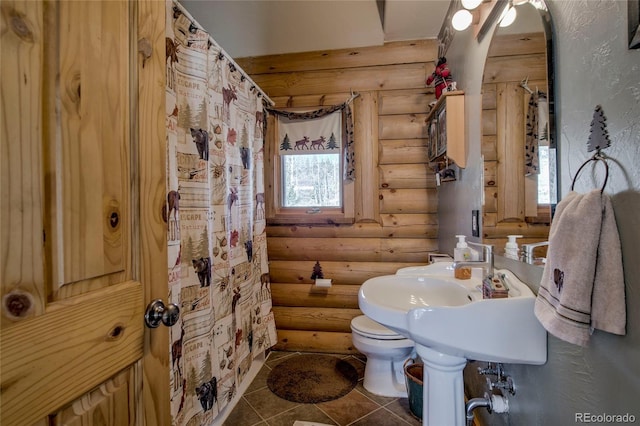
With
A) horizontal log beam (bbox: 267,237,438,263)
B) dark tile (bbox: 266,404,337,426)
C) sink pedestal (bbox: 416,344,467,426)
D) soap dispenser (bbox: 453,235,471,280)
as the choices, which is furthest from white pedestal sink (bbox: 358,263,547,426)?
horizontal log beam (bbox: 267,237,438,263)

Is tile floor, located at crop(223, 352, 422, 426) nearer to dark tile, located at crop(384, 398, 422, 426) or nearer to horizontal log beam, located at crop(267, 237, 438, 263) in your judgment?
dark tile, located at crop(384, 398, 422, 426)

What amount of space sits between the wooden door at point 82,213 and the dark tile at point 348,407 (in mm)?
1290

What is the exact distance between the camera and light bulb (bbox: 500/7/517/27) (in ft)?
3.90

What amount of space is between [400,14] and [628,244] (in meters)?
2.15

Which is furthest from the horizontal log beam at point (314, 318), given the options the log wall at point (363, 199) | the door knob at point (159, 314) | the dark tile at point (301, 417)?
the door knob at point (159, 314)

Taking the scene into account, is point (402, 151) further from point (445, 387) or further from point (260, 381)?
point (260, 381)

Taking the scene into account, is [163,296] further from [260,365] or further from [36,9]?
[260,365]

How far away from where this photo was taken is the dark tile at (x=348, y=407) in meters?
1.81

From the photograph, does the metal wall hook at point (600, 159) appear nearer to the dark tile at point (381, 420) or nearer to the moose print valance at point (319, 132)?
the dark tile at point (381, 420)

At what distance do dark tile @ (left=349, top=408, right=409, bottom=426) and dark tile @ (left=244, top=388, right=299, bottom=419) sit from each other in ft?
1.47

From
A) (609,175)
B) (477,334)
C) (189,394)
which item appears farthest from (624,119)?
(189,394)

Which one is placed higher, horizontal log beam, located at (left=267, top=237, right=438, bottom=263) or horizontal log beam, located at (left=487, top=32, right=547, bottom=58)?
horizontal log beam, located at (left=487, top=32, right=547, bottom=58)

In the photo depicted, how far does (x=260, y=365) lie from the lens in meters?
2.41

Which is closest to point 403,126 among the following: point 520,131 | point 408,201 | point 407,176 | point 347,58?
point 407,176
